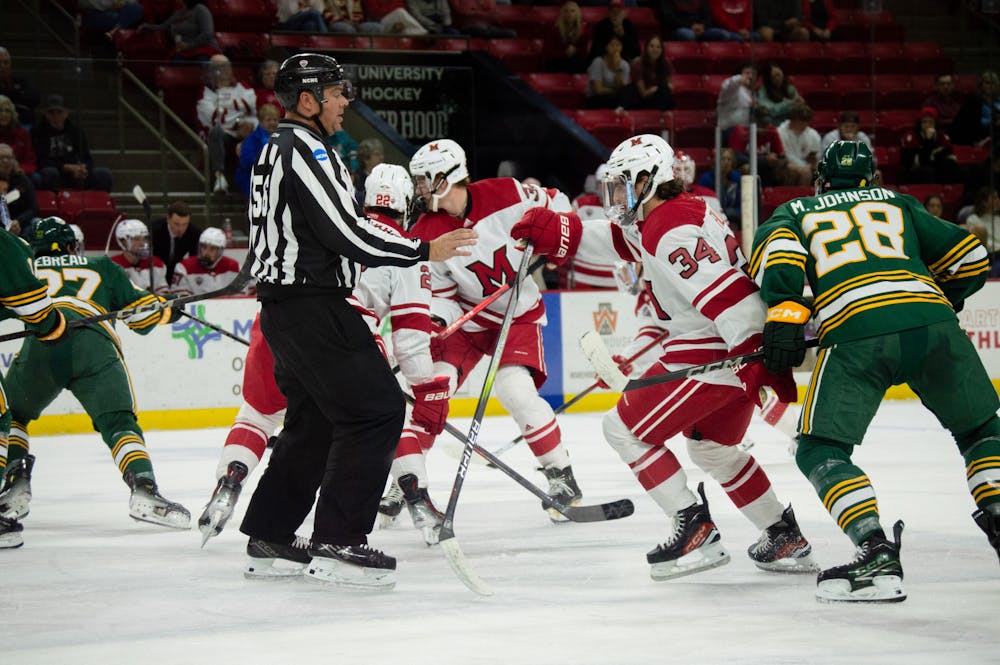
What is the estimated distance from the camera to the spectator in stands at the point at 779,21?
1013cm

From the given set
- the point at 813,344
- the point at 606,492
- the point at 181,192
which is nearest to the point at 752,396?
the point at 813,344

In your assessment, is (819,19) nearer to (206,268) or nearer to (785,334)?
(206,268)

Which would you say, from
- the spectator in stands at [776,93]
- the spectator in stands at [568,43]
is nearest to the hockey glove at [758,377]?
the spectator in stands at [776,93]

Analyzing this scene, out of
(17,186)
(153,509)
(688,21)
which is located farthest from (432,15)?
(153,509)

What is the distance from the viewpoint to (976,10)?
9.53 metres

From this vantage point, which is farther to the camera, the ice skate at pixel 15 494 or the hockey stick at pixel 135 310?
the ice skate at pixel 15 494

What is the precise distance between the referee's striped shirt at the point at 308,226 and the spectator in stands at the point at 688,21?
8.01 m

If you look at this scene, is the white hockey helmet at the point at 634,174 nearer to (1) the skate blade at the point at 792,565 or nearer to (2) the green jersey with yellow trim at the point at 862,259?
(2) the green jersey with yellow trim at the point at 862,259

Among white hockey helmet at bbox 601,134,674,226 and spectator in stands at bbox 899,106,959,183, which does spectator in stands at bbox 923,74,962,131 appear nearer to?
spectator in stands at bbox 899,106,959,183

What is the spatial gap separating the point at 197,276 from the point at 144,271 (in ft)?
1.03

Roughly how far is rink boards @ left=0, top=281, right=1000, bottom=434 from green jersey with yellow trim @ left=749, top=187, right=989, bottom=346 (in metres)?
4.80

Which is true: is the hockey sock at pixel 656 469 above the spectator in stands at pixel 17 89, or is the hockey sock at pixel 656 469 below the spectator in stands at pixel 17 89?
below

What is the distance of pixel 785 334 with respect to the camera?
323 cm

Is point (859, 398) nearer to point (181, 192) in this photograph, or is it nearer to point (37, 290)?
point (37, 290)
